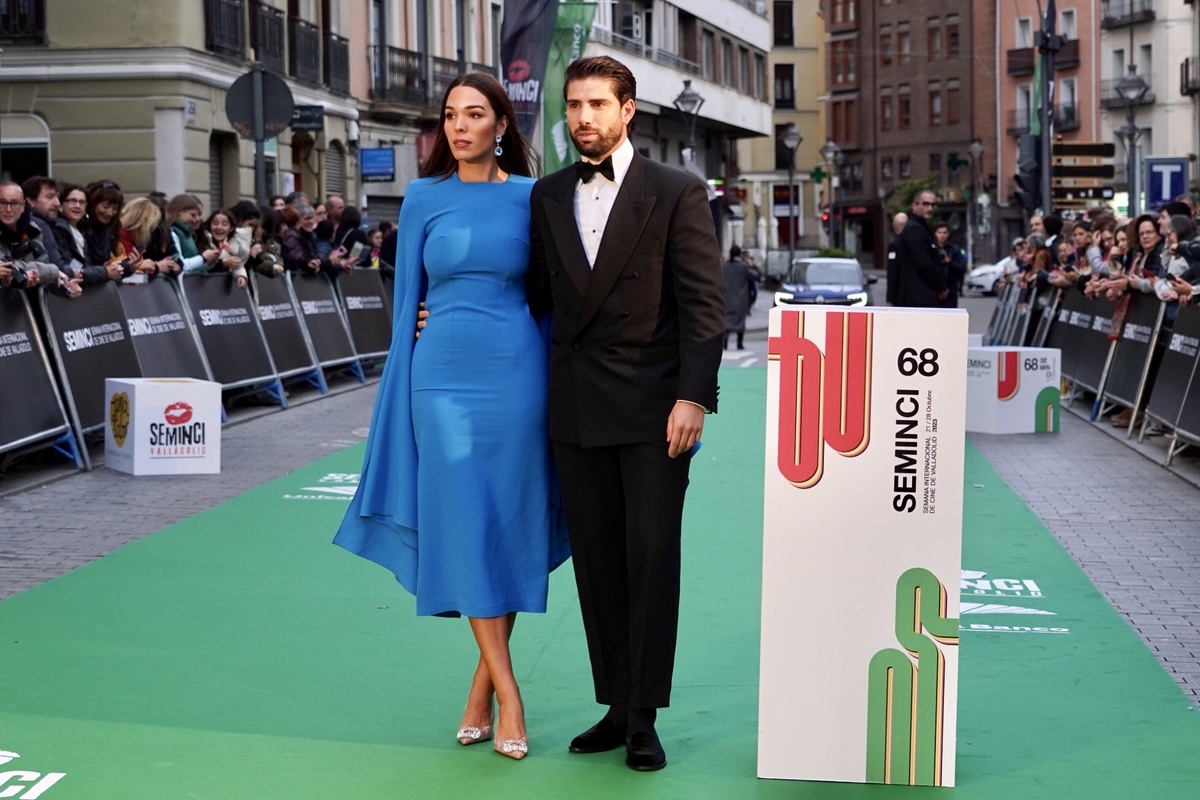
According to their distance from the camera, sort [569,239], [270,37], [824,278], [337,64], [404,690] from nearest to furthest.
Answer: [569,239] → [404,690] → [270,37] → [337,64] → [824,278]

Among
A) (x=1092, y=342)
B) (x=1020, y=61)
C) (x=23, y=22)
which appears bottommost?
(x=1092, y=342)

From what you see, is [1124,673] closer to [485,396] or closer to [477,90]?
[485,396]

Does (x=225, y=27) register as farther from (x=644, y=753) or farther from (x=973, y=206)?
(x=973, y=206)

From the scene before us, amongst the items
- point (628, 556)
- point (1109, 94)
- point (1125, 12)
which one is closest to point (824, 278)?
point (628, 556)

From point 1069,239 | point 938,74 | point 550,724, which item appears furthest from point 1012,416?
point 938,74

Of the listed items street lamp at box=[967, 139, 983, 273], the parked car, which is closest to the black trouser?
the parked car

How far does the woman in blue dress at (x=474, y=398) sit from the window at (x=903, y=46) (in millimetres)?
95189

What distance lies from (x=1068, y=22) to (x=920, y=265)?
69.0 meters

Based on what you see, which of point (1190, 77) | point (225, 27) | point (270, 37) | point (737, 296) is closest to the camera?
point (225, 27)

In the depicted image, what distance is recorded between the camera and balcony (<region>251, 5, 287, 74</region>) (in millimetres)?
30672

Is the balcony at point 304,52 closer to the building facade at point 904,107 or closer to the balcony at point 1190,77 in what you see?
the balcony at point 1190,77

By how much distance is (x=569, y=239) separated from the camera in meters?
5.00

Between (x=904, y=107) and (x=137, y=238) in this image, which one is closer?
(x=137, y=238)

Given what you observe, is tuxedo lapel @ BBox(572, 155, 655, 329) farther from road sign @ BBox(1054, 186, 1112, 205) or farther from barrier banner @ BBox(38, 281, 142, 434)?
road sign @ BBox(1054, 186, 1112, 205)
